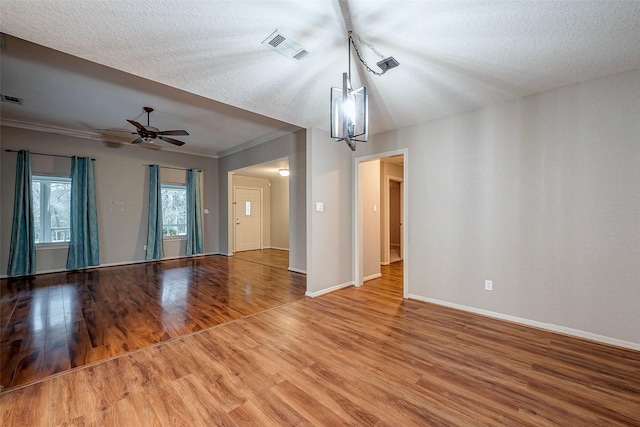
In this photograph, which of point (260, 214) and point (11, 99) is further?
point (260, 214)

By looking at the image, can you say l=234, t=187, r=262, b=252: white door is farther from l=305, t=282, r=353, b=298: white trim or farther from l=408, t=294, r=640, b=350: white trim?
l=408, t=294, r=640, b=350: white trim

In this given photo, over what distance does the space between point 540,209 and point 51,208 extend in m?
8.38

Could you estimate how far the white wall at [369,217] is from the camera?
14.9 ft

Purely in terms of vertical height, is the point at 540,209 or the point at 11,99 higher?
the point at 11,99

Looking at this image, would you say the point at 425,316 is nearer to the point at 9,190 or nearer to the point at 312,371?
the point at 312,371

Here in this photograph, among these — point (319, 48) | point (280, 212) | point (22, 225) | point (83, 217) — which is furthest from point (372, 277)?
point (22, 225)

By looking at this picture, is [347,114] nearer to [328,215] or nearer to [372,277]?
[328,215]

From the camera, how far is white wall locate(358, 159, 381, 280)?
455 centimetres

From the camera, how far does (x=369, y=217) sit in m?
4.89

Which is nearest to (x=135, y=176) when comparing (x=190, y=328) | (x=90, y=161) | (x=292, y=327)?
(x=90, y=161)

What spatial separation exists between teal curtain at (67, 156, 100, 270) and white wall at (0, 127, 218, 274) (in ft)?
0.59

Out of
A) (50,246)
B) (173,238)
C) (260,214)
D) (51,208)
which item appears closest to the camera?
(50,246)

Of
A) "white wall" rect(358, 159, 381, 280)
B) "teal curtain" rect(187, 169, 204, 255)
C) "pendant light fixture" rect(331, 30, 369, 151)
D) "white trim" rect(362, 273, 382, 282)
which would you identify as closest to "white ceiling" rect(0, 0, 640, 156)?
"pendant light fixture" rect(331, 30, 369, 151)

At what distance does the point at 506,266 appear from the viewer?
3.07 metres
